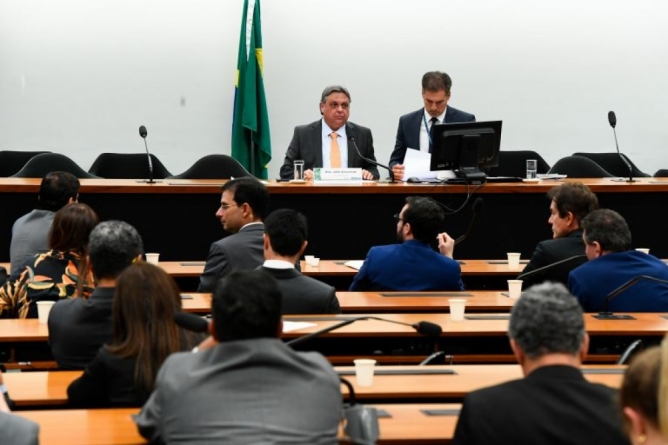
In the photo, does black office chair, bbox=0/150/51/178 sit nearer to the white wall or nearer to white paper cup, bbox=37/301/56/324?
the white wall

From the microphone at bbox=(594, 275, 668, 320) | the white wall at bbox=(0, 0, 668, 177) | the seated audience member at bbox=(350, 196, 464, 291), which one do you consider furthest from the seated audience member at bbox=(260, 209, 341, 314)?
the white wall at bbox=(0, 0, 668, 177)

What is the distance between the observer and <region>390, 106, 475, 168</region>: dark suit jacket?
9070 millimetres

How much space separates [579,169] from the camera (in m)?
9.26

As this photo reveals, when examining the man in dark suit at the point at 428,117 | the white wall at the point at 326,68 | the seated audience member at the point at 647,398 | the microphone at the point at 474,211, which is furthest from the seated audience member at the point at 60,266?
the white wall at the point at 326,68

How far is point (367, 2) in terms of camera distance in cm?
1101

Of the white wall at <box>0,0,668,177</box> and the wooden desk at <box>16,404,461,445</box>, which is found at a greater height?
the white wall at <box>0,0,668,177</box>

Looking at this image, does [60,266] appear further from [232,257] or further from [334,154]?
[334,154]

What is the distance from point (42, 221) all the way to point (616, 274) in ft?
10.2

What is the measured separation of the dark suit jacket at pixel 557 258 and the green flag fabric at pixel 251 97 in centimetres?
487

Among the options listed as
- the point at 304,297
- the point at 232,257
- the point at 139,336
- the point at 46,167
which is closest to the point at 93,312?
the point at 139,336

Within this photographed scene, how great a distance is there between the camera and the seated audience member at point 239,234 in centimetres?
575

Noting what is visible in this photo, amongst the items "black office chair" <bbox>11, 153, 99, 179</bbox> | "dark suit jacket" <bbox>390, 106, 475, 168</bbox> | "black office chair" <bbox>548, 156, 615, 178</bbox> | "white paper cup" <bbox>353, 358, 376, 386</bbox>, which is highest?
"dark suit jacket" <bbox>390, 106, 475, 168</bbox>

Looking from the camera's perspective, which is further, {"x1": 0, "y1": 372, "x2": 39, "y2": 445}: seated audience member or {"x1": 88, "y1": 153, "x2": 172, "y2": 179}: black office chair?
{"x1": 88, "y1": 153, "x2": 172, "y2": 179}: black office chair

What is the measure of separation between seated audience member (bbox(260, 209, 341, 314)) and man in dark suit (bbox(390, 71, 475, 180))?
12.8ft
